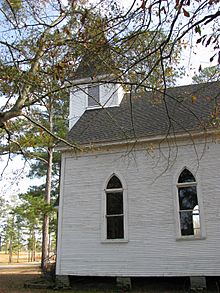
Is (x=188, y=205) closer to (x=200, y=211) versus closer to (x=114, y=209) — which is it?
(x=200, y=211)

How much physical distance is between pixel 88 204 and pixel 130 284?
119 inches

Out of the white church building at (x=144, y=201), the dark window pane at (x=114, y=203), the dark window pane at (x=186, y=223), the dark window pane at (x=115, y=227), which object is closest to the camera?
the white church building at (x=144, y=201)

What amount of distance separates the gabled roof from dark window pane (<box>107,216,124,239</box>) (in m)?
2.79

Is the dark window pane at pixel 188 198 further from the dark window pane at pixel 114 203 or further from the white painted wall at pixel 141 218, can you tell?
the dark window pane at pixel 114 203

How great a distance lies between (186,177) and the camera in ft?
37.2

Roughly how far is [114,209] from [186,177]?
275 cm

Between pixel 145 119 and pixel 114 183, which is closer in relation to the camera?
pixel 114 183

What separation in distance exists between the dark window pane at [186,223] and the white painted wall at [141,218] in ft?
0.89

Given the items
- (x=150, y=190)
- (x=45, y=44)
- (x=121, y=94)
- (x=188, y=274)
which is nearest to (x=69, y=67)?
(x=45, y=44)

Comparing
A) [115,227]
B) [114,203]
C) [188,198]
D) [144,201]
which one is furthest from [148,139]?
[115,227]

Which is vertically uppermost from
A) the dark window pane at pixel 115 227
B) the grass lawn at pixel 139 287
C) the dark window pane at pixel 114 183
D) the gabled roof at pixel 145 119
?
the gabled roof at pixel 145 119

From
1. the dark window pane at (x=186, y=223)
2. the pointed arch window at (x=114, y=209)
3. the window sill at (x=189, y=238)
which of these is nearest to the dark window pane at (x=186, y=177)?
the dark window pane at (x=186, y=223)

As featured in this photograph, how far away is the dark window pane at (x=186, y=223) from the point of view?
10.7 m

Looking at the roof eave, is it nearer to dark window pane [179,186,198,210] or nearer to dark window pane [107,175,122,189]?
dark window pane [107,175,122,189]
